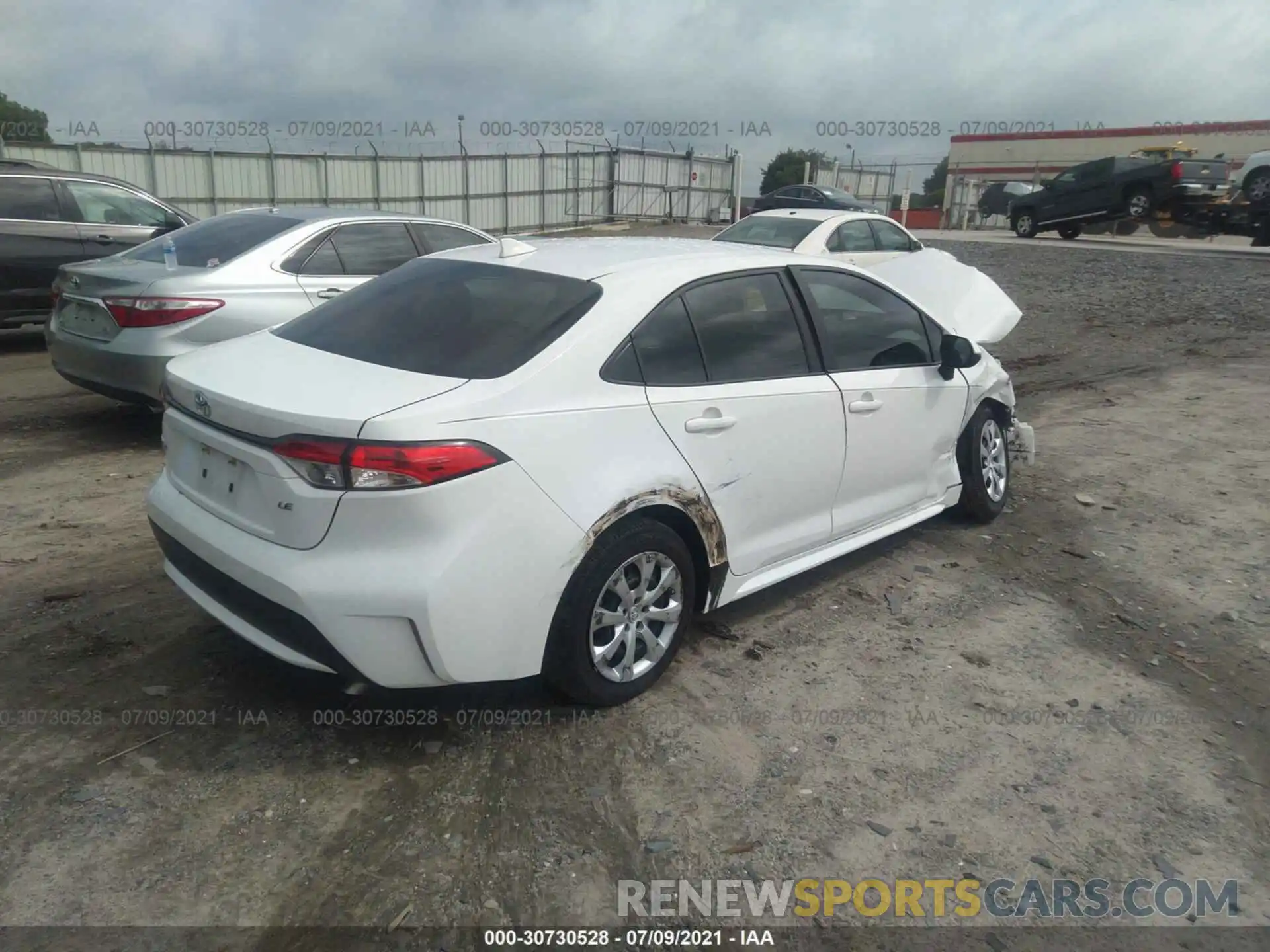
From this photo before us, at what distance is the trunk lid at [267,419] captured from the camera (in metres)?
2.87

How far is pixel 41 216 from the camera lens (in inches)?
→ 354

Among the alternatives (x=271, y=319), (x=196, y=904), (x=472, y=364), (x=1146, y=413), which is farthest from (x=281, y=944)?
(x=1146, y=413)

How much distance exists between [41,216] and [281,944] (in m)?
8.87

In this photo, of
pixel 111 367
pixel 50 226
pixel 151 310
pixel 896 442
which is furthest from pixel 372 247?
pixel 896 442

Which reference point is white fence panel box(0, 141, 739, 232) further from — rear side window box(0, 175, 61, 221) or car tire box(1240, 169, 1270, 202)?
car tire box(1240, 169, 1270, 202)

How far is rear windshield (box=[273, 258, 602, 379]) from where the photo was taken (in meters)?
3.26

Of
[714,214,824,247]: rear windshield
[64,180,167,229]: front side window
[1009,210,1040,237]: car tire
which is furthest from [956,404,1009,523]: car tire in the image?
[1009,210,1040,237]: car tire

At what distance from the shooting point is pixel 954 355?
484cm

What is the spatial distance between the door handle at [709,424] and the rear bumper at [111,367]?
3.78 metres

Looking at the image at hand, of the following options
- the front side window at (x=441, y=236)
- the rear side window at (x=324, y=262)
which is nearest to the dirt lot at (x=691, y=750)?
the rear side window at (x=324, y=262)

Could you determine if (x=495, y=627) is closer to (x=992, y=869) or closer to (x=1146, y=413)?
(x=992, y=869)

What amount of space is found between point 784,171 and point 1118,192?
41.0 meters

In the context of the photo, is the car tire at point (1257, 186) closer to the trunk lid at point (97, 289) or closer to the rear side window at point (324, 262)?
the rear side window at point (324, 262)

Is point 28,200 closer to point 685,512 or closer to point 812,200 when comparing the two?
point 685,512
